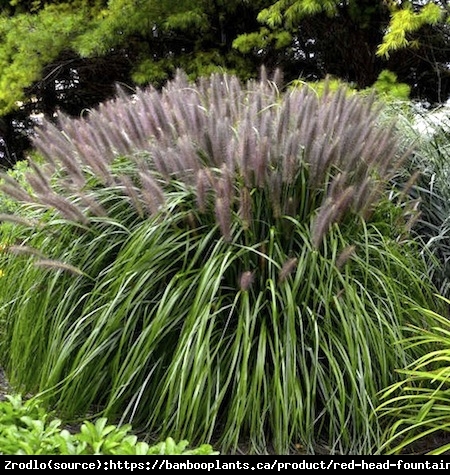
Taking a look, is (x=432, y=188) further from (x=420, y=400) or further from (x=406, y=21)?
(x=406, y=21)

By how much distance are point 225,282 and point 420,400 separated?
1.14 metres

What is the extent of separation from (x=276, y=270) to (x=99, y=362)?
985 millimetres

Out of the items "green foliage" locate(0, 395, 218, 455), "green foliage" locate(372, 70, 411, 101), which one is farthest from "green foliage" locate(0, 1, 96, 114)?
"green foliage" locate(0, 395, 218, 455)

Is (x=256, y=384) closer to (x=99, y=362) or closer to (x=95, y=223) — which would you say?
(x=99, y=362)

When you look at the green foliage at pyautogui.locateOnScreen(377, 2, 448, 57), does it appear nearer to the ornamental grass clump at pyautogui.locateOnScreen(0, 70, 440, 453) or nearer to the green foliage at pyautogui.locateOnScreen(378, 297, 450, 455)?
the ornamental grass clump at pyautogui.locateOnScreen(0, 70, 440, 453)

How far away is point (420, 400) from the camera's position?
3.23 meters

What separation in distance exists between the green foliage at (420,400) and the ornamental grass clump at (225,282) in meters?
0.10

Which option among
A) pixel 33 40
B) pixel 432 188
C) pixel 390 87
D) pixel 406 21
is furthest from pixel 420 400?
pixel 33 40

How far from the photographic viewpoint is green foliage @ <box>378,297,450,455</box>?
114 inches

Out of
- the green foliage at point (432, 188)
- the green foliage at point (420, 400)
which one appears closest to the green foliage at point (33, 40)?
the green foliage at point (432, 188)

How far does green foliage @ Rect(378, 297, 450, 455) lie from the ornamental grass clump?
0.33ft

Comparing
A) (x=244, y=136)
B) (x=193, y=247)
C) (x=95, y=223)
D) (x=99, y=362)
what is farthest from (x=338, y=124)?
(x=99, y=362)

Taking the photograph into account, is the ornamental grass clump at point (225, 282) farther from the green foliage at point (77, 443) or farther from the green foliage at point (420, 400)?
the green foliage at point (77, 443)

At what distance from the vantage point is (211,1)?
9.74 meters
